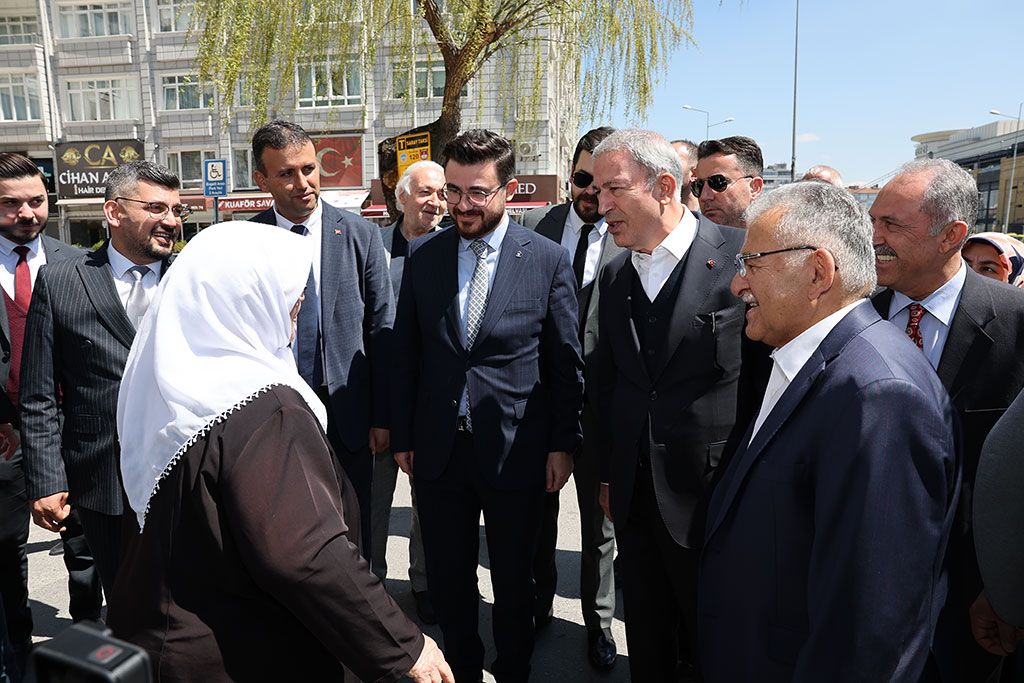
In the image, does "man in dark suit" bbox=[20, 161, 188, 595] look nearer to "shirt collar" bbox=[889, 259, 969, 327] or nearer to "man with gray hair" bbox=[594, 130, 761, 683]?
"man with gray hair" bbox=[594, 130, 761, 683]

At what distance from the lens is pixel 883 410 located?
4.78 ft

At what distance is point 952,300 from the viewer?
245cm

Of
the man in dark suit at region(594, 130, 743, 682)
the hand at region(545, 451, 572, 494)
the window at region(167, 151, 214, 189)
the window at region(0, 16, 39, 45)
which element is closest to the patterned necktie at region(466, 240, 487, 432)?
the hand at region(545, 451, 572, 494)

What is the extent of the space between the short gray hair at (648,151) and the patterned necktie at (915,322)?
0.98 metres

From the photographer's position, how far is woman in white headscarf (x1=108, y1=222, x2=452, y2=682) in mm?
1466

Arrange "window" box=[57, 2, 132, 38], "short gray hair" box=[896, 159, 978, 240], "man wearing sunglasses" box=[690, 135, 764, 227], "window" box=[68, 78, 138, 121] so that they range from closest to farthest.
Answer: "short gray hair" box=[896, 159, 978, 240] → "man wearing sunglasses" box=[690, 135, 764, 227] → "window" box=[57, 2, 132, 38] → "window" box=[68, 78, 138, 121]

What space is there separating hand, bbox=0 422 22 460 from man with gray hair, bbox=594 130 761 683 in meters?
2.86

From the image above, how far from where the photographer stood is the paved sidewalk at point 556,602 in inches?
128

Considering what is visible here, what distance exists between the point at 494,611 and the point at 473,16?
7.84 metres

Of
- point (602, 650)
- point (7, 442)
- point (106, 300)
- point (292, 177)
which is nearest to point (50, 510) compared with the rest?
point (7, 442)

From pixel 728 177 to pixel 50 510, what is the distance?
13.2ft

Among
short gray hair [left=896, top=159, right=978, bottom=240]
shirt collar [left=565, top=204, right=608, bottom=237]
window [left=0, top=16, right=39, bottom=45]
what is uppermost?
window [left=0, top=16, right=39, bottom=45]

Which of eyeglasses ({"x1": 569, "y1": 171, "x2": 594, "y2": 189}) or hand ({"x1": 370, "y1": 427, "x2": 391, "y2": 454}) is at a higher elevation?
eyeglasses ({"x1": 569, "y1": 171, "x2": 594, "y2": 189})

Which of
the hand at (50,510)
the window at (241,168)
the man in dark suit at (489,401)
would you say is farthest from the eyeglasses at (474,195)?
the window at (241,168)
